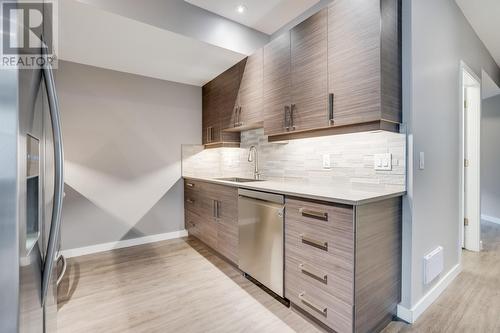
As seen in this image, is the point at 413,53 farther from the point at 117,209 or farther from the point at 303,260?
the point at 117,209

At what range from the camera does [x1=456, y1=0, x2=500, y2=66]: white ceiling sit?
90.9 inches

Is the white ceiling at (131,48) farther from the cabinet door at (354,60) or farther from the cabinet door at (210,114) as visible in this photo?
the cabinet door at (354,60)

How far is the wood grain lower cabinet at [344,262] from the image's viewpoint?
1.43 meters

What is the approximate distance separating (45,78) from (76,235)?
109 inches

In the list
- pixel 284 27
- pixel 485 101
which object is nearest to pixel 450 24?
pixel 284 27

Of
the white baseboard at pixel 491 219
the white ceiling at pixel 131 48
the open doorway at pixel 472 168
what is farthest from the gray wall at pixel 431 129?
the white baseboard at pixel 491 219

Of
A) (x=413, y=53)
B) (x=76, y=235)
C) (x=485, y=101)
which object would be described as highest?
(x=485, y=101)

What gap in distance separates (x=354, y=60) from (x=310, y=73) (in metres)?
0.40

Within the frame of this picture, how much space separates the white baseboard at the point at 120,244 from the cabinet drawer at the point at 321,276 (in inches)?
89.5

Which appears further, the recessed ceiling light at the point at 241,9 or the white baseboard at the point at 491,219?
the white baseboard at the point at 491,219

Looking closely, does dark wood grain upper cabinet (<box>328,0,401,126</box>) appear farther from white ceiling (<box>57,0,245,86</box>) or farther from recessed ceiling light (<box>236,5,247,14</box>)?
white ceiling (<box>57,0,245,86</box>)

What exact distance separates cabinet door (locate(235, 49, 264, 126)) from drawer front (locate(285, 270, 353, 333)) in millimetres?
1674

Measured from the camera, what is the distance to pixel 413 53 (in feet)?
5.67

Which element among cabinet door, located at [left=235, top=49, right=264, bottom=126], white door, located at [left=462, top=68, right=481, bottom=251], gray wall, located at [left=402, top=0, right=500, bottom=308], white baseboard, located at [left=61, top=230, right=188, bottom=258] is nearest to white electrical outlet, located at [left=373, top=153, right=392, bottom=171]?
gray wall, located at [left=402, top=0, right=500, bottom=308]
